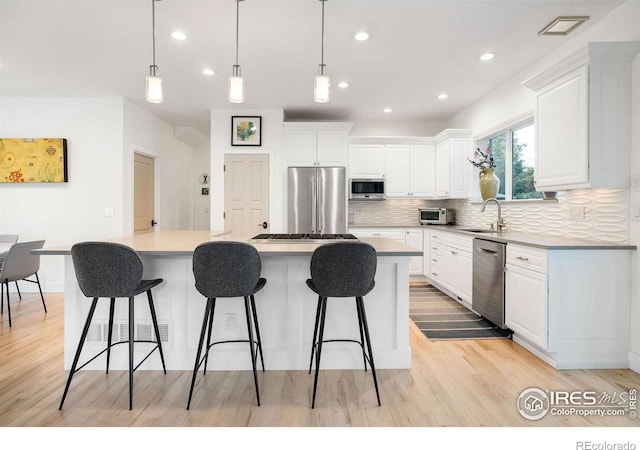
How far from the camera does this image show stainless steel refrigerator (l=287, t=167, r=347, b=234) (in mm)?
5188

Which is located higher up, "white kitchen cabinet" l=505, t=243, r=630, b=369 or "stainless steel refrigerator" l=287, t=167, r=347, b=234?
"stainless steel refrigerator" l=287, t=167, r=347, b=234

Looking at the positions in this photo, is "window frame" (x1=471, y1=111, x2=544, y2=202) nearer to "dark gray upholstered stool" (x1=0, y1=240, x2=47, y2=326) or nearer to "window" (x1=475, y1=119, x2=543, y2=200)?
"window" (x1=475, y1=119, x2=543, y2=200)

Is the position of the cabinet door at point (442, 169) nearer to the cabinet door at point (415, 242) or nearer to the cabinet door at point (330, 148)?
the cabinet door at point (415, 242)

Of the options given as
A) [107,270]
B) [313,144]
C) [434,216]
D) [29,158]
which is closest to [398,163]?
[434,216]

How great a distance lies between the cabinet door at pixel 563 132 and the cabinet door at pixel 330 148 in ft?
8.92

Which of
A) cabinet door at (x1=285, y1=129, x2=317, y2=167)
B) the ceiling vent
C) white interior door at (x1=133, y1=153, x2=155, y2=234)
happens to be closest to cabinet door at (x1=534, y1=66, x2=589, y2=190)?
the ceiling vent

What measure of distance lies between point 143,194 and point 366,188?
11.5ft

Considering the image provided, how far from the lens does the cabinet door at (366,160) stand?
5.69 meters

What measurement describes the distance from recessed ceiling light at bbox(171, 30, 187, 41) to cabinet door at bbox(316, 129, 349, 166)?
247 centimetres

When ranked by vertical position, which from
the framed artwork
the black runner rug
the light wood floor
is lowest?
the light wood floor

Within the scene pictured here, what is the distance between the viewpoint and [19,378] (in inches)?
92.9
